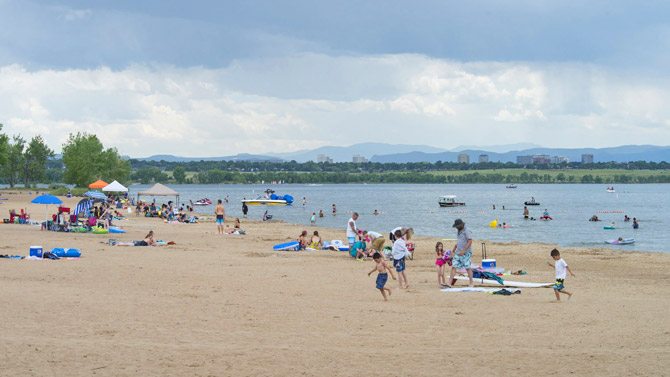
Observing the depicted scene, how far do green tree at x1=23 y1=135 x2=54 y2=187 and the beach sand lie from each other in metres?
96.2

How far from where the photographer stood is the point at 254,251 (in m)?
25.0

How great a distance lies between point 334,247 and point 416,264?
14.6ft

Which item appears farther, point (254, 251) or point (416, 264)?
point (254, 251)

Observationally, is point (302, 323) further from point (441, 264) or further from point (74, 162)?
point (74, 162)

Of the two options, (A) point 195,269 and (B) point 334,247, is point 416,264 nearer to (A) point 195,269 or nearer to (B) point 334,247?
(B) point 334,247

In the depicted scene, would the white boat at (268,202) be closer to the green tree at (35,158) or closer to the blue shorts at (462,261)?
the green tree at (35,158)

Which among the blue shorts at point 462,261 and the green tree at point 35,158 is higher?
the green tree at point 35,158

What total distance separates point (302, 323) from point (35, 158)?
10767cm

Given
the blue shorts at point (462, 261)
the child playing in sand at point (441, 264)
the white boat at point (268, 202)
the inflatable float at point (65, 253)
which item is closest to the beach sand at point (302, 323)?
the child playing in sand at point (441, 264)

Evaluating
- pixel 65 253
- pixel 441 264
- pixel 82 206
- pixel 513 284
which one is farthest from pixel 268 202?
pixel 441 264

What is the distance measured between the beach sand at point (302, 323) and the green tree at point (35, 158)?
316 ft

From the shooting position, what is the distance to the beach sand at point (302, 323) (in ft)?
29.1

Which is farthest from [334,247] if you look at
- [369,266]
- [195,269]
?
[195,269]

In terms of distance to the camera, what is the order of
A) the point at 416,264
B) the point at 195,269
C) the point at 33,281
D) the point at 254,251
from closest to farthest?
the point at 33,281, the point at 195,269, the point at 416,264, the point at 254,251
